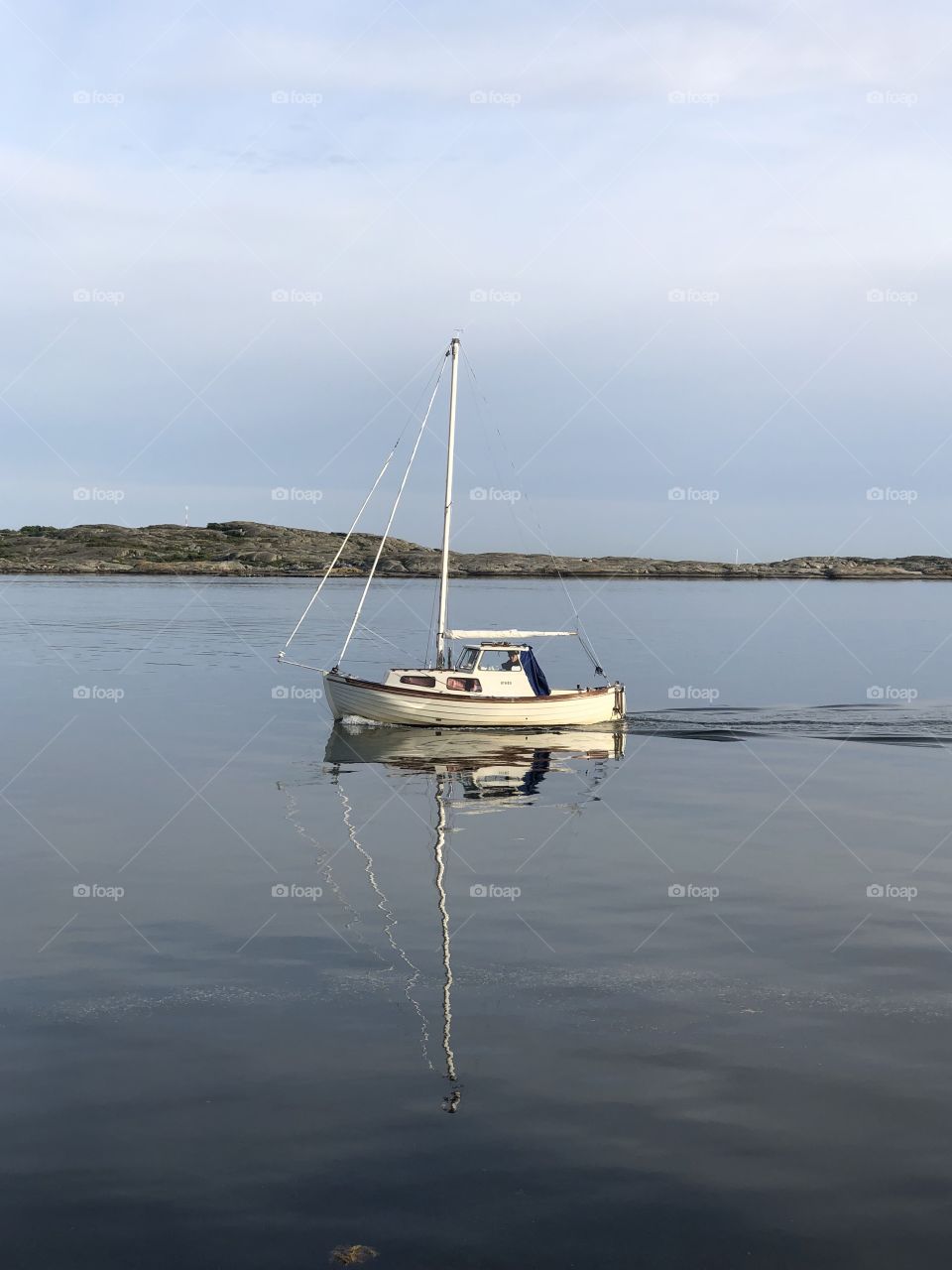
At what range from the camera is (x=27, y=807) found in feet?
110

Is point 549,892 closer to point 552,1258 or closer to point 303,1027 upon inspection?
point 303,1027

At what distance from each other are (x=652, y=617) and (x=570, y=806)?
4254 inches

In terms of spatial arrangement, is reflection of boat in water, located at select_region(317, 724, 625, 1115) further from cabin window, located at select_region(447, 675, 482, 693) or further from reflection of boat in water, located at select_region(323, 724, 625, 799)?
cabin window, located at select_region(447, 675, 482, 693)

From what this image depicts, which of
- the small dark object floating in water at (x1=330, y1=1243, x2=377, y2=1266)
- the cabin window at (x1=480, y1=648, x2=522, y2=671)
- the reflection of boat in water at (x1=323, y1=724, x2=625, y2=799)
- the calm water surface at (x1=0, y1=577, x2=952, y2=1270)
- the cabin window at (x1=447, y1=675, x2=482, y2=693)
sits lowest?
the small dark object floating in water at (x1=330, y1=1243, x2=377, y2=1266)

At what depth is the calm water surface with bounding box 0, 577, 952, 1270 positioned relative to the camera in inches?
496

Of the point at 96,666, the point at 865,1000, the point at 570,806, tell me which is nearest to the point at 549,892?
the point at 865,1000

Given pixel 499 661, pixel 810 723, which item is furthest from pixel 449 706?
pixel 810 723

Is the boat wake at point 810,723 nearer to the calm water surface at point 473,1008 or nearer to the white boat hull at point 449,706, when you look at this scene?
the white boat hull at point 449,706

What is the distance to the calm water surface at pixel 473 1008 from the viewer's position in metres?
12.6

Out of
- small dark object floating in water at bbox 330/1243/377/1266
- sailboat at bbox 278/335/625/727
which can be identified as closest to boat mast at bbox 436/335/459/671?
sailboat at bbox 278/335/625/727

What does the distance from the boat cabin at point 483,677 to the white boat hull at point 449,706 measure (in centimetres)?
43

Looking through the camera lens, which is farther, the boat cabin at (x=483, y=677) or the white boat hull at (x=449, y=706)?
the boat cabin at (x=483, y=677)

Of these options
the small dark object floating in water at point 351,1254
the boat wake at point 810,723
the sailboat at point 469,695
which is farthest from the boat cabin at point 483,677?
the small dark object floating in water at point 351,1254

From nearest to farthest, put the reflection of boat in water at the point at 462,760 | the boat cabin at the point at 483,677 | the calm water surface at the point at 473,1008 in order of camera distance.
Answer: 1. the calm water surface at the point at 473,1008
2. the reflection of boat in water at the point at 462,760
3. the boat cabin at the point at 483,677
